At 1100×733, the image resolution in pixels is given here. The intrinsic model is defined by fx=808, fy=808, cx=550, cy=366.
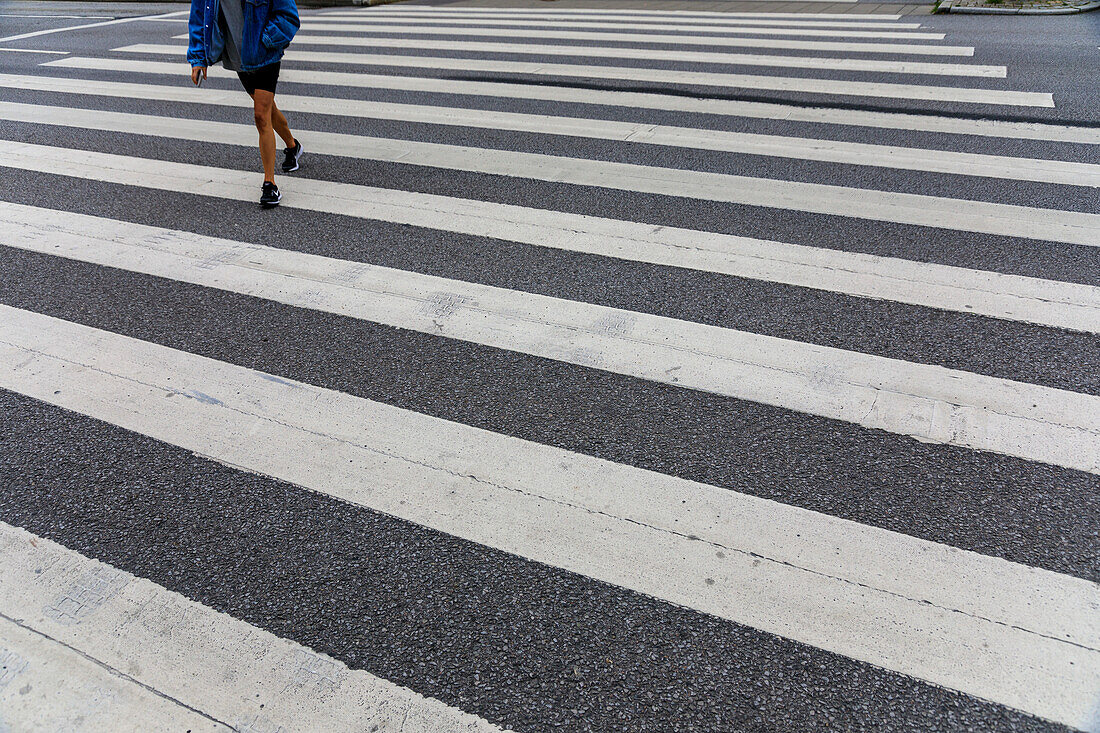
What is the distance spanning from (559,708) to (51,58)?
40.1 ft

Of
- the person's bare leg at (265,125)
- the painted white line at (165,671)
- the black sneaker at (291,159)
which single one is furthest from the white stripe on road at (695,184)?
the painted white line at (165,671)

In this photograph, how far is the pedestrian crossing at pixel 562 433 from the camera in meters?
2.22

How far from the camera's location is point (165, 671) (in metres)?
2.26

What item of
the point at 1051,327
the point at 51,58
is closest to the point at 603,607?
the point at 1051,327

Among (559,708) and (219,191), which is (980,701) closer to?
(559,708)

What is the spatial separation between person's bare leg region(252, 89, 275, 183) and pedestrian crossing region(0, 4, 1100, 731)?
316 mm

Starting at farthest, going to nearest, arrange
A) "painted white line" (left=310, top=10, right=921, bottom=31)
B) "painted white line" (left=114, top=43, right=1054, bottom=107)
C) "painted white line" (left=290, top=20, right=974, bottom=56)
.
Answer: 1. "painted white line" (left=310, top=10, right=921, bottom=31)
2. "painted white line" (left=290, top=20, right=974, bottom=56)
3. "painted white line" (left=114, top=43, right=1054, bottom=107)

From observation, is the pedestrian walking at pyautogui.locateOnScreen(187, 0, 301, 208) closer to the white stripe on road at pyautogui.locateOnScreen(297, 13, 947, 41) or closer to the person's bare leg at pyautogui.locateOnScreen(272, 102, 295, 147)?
the person's bare leg at pyautogui.locateOnScreen(272, 102, 295, 147)

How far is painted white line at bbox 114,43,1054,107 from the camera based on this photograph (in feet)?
24.0

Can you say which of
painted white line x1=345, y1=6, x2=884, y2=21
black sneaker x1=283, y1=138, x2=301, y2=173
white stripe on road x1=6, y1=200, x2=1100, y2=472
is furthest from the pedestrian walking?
painted white line x1=345, y1=6, x2=884, y2=21

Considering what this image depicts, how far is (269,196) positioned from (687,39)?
22.4ft

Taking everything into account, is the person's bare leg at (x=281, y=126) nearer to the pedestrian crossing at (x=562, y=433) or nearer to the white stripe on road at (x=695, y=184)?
the pedestrian crossing at (x=562, y=433)

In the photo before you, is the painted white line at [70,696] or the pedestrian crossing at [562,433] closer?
the painted white line at [70,696]

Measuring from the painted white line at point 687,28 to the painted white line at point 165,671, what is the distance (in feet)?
33.6
